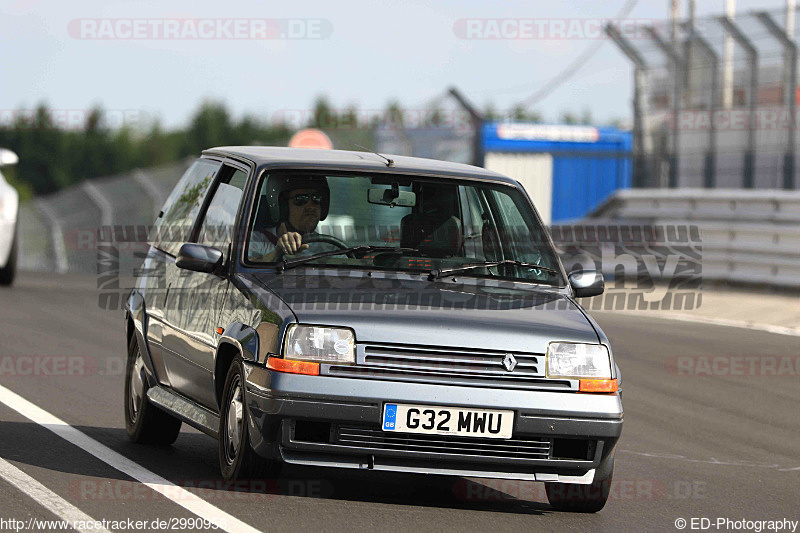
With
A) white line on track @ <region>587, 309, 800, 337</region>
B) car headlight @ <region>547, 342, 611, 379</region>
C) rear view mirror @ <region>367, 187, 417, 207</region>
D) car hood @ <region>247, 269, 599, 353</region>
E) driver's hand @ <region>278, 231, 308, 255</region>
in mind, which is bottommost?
white line on track @ <region>587, 309, 800, 337</region>

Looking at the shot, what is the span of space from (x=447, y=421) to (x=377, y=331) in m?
0.48

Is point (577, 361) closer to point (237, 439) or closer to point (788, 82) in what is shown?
point (237, 439)

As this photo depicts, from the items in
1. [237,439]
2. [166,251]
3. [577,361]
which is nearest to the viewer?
[577,361]

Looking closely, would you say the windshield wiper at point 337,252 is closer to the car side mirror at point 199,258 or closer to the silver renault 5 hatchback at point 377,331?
the silver renault 5 hatchback at point 377,331

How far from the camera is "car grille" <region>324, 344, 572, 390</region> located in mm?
5867

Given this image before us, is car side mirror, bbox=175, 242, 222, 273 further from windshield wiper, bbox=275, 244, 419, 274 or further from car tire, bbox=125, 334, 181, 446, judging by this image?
car tire, bbox=125, 334, 181, 446

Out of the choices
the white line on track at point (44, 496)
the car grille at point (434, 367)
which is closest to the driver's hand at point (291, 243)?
the car grille at point (434, 367)

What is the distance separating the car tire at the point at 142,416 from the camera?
761 cm

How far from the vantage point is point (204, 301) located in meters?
6.94

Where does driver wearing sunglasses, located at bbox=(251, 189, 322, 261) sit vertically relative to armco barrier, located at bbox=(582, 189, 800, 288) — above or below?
above

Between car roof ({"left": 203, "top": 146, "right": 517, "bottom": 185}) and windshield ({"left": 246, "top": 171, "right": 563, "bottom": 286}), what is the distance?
0.16 feet

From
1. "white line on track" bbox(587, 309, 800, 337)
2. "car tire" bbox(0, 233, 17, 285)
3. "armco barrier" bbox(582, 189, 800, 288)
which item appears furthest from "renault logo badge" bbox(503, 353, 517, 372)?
"armco barrier" bbox(582, 189, 800, 288)

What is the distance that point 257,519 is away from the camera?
5.79m

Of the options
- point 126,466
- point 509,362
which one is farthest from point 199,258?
point 509,362
